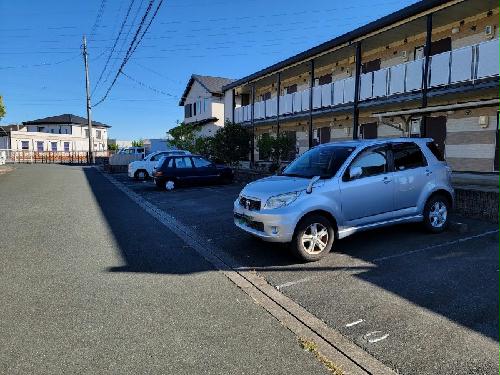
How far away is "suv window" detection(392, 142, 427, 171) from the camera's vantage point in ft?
21.0

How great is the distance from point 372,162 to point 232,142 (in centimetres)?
1293

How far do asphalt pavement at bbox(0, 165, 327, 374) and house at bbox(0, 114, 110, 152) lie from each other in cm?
5299

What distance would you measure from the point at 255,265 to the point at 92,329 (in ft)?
8.36

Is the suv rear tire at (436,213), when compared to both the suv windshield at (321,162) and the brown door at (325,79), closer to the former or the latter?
the suv windshield at (321,162)

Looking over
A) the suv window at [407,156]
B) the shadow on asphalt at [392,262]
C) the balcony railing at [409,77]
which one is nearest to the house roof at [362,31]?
the balcony railing at [409,77]

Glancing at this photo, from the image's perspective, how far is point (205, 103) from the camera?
34.3m

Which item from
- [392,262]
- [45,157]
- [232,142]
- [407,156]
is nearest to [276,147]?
[232,142]

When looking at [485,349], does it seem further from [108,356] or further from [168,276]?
[168,276]

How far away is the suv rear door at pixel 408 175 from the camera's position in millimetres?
6309

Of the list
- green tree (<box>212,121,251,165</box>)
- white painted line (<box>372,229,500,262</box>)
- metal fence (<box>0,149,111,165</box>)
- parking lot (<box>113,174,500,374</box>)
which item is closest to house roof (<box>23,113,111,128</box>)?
metal fence (<box>0,149,111,165</box>)

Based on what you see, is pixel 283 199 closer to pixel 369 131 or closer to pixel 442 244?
pixel 442 244

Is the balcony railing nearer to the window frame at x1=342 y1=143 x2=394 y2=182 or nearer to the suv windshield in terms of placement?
the window frame at x1=342 y1=143 x2=394 y2=182

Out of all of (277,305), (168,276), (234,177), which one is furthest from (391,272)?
(234,177)

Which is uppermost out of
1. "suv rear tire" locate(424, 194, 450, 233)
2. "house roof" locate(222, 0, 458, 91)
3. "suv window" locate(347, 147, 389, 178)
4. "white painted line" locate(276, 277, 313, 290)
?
"house roof" locate(222, 0, 458, 91)
